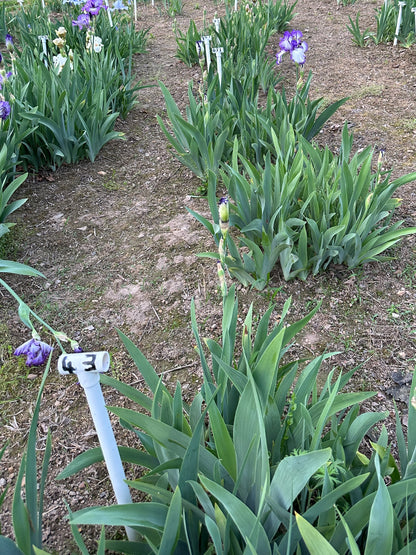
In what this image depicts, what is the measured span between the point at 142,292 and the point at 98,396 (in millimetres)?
1187

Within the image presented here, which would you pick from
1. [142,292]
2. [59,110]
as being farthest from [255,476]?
[59,110]

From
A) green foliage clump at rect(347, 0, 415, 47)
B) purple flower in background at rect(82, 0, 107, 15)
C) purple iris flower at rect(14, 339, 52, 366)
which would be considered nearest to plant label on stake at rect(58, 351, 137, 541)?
purple iris flower at rect(14, 339, 52, 366)

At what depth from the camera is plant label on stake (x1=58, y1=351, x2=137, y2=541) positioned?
0.78 m

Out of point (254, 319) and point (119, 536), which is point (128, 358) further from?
point (119, 536)

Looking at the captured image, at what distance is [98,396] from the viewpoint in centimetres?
87

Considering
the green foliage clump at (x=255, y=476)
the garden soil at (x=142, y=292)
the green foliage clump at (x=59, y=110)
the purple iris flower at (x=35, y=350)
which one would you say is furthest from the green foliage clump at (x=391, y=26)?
the purple iris flower at (x=35, y=350)

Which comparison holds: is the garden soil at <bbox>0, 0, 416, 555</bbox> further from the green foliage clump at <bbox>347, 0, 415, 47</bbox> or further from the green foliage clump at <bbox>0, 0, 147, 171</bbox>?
the green foliage clump at <bbox>347, 0, 415, 47</bbox>

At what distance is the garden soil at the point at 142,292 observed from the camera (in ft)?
5.00

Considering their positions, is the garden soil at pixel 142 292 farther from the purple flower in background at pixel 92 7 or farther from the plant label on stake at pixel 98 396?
the purple flower in background at pixel 92 7

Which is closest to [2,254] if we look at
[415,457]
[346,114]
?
[415,457]

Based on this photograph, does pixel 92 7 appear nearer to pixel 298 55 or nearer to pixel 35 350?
pixel 298 55

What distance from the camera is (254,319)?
184cm

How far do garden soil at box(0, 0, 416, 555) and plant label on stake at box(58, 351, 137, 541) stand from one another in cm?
33

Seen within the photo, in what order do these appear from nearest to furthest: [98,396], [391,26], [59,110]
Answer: [98,396]
[59,110]
[391,26]
